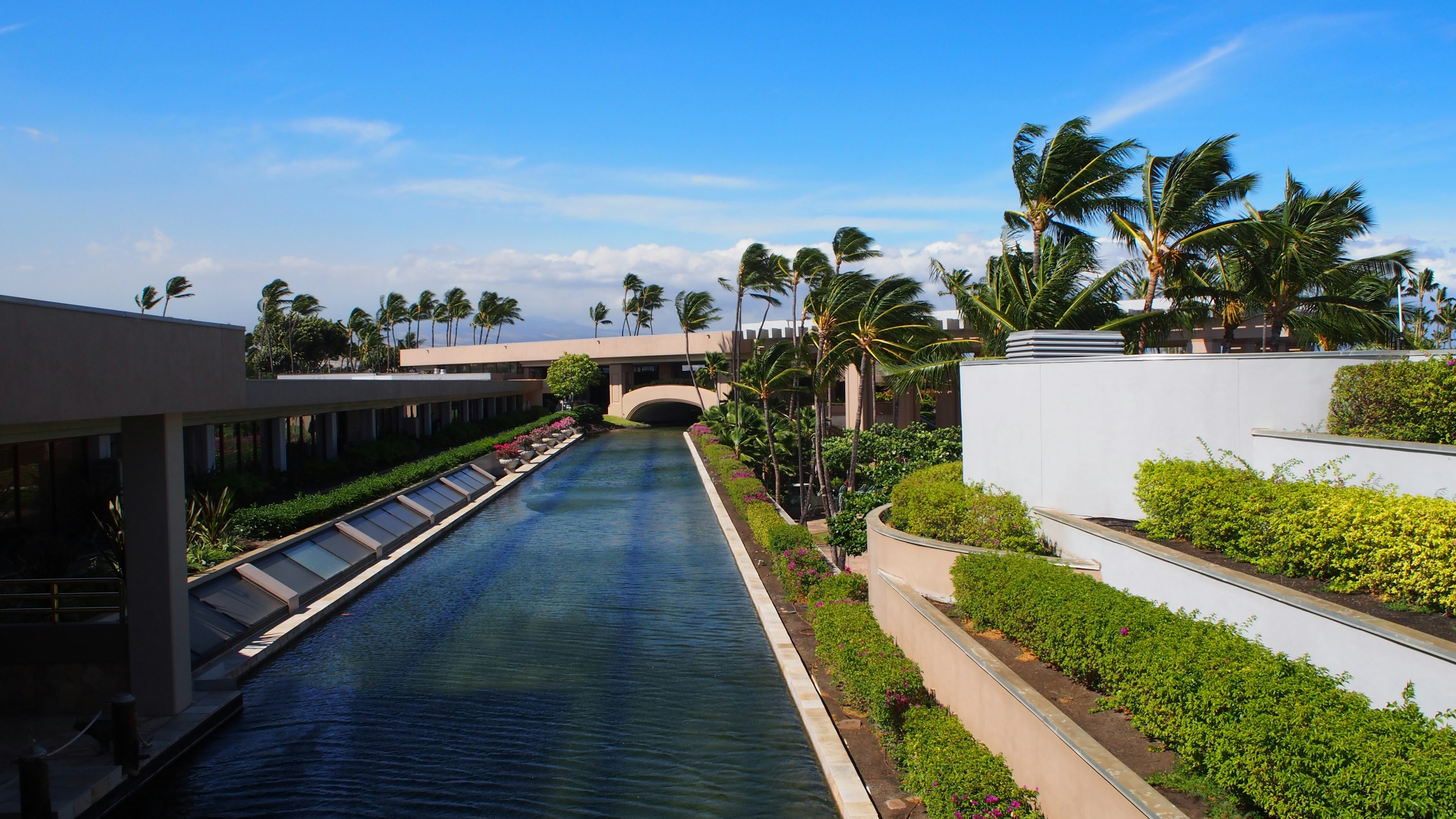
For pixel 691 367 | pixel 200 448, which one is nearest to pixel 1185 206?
pixel 200 448

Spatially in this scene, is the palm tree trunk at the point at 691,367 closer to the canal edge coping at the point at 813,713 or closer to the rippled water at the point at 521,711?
the rippled water at the point at 521,711

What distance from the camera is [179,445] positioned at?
925cm

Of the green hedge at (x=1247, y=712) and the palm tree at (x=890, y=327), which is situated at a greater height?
the palm tree at (x=890, y=327)

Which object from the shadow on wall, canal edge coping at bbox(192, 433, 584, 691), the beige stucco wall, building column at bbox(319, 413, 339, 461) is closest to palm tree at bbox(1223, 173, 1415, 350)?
canal edge coping at bbox(192, 433, 584, 691)

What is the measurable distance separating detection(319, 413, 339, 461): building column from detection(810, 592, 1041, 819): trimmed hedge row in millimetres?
21007

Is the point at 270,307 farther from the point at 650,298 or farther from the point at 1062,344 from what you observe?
the point at 1062,344

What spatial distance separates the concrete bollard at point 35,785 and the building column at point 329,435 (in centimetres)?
2184

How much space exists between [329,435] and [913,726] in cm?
2464

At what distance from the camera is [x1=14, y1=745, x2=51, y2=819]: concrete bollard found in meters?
6.88

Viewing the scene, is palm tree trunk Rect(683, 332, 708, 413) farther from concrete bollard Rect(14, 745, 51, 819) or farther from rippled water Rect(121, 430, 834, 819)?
concrete bollard Rect(14, 745, 51, 819)

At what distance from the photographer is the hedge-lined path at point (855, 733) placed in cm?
771

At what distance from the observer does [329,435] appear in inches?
1100

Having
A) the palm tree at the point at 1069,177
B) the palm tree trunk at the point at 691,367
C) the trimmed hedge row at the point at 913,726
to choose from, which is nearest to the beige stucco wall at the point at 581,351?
the palm tree trunk at the point at 691,367

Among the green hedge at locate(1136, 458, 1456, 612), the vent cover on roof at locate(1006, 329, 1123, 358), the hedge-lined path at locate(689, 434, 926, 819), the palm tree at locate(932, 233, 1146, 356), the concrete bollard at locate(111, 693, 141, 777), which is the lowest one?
the hedge-lined path at locate(689, 434, 926, 819)
